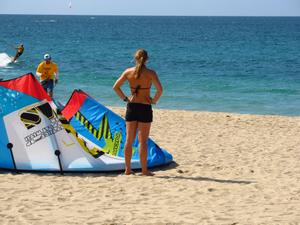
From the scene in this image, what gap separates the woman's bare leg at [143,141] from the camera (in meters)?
6.82

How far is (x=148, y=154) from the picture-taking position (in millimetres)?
7645

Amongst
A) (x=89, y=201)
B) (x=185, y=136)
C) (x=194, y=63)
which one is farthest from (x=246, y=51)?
(x=89, y=201)

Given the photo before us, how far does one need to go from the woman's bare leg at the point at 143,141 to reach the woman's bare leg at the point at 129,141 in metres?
0.07

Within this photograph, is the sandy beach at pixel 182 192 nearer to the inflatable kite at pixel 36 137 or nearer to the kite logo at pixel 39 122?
the inflatable kite at pixel 36 137

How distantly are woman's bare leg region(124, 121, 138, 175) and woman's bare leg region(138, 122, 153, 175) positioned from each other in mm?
74

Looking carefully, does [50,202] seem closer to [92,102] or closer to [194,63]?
[92,102]

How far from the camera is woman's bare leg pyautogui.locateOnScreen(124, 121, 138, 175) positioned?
6.86 metres

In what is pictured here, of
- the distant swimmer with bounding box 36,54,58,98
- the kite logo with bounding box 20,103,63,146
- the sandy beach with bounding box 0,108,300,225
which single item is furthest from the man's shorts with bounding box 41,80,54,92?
the kite logo with bounding box 20,103,63,146

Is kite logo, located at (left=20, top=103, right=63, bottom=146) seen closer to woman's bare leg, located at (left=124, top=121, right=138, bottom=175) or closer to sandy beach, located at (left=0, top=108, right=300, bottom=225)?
sandy beach, located at (left=0, top=108, right=300, bottom=225)

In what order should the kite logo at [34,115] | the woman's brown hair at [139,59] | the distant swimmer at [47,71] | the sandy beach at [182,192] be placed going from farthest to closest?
1. the distant swimmer at [47,71]
2. the kite logo at [34,115]
3. the woman's brown hair at [139,59]
4. the sandy beach at [182,192]

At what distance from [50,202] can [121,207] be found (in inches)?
28.5

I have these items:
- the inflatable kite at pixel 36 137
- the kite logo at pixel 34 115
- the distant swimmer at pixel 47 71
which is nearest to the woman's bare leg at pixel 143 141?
the inflatable kite at pixel 36 137

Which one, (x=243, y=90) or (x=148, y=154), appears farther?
(x=243, y=90)

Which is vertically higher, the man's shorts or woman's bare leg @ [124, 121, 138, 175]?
the man's shorts
